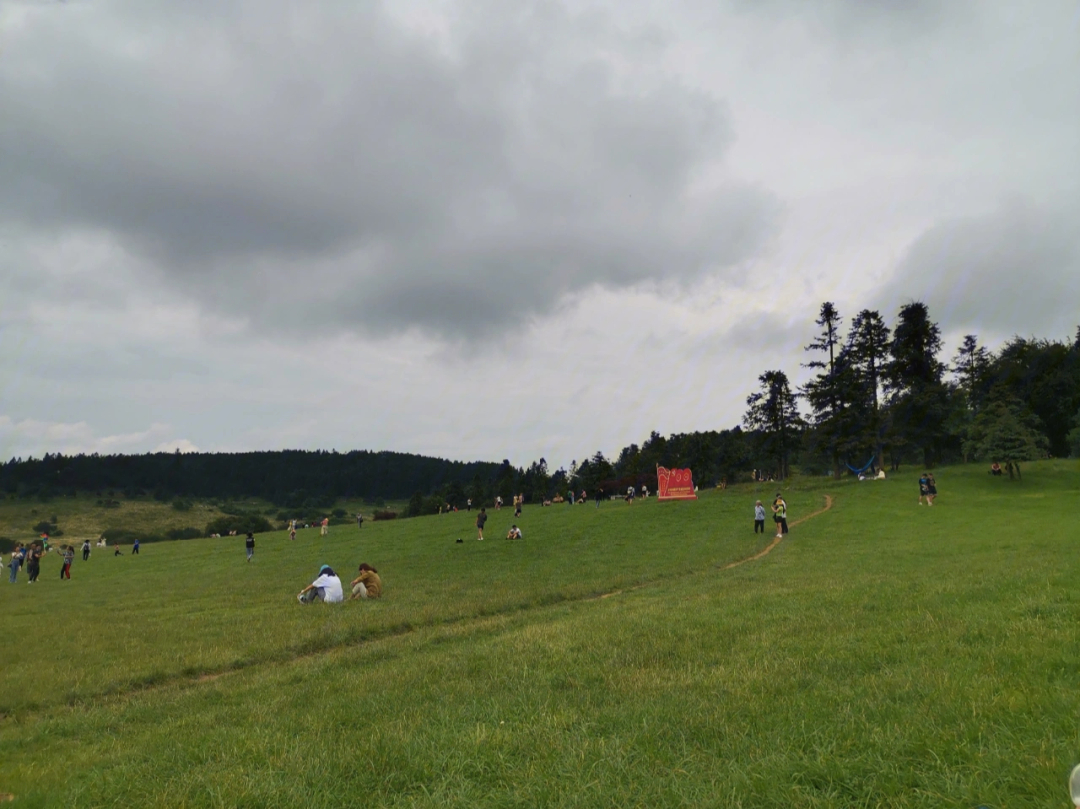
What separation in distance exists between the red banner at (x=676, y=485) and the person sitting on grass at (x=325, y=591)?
39792 mm

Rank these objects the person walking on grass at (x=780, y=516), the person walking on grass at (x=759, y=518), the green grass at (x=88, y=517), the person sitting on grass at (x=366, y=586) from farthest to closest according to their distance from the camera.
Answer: the green grass at (x=88, y=517)
the person walking on grass at (x=759, y=518)
the person walking on grass at (x=780, y=516)
the person sitting on grass at (x=366, y=586)

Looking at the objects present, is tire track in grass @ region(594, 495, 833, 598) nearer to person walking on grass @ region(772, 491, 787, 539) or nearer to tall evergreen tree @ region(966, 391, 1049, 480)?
person walking on grass @ region(772, 491, 787, 539)

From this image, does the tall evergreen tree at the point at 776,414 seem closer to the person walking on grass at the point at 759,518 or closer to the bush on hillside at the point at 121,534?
the person walking on grass at the point at 759,518

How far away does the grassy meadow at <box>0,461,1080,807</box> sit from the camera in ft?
17.1

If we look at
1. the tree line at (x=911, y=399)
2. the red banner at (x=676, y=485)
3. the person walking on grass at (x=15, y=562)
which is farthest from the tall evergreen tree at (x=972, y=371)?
the person walking on grass at (x=15, y=562)

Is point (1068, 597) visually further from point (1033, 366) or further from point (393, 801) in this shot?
point (1033, 366)

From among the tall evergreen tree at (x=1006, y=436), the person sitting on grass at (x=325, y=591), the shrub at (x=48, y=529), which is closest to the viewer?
the person sitting on grass at (x=325, y=591)

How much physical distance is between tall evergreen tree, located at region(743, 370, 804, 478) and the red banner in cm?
2626

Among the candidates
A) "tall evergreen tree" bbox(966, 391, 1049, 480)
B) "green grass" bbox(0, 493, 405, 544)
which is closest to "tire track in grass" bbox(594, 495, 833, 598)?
"tall evergreen tree" bbox(966, 391, 1049, 480)

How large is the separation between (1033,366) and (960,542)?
72.4 m

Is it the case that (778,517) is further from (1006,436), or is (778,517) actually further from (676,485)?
(1006,436)

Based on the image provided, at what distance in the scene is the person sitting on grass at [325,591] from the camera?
20109mm

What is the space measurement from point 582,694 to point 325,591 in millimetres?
14458

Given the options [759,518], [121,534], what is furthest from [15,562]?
[121,534]
